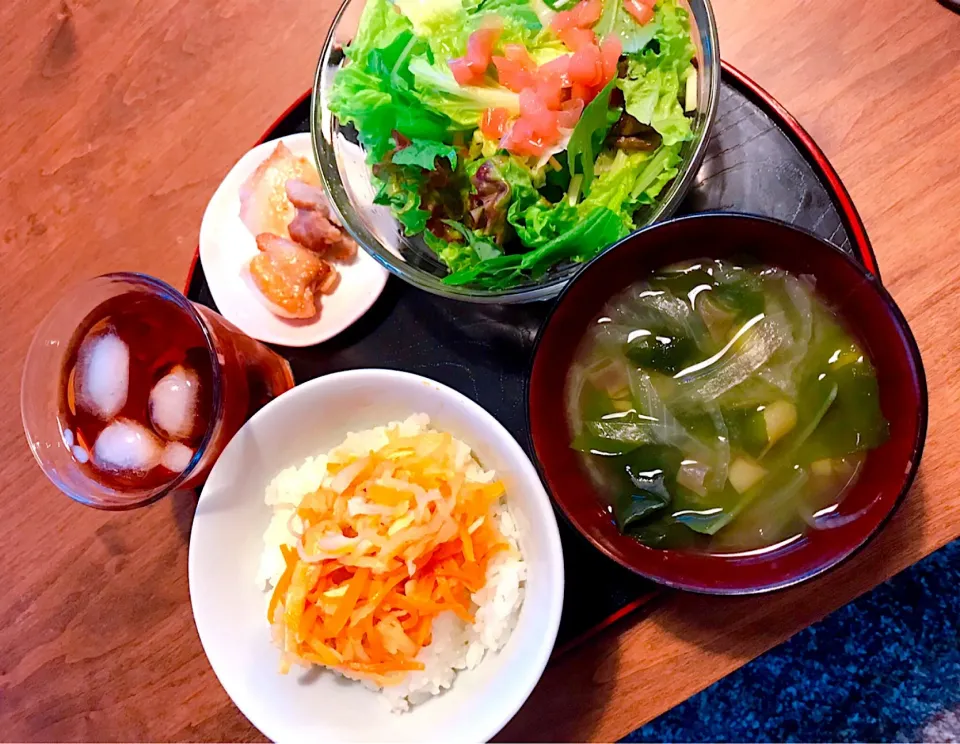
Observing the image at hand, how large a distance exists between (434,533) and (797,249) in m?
0.78

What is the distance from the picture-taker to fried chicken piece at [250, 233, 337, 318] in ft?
5.43

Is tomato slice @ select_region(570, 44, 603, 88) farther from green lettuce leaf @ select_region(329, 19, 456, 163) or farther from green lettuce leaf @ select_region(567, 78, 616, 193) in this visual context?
green lettuce leaf @ select_region(329, 19, 456, 163)

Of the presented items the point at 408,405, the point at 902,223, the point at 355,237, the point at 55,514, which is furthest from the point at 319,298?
the point at 902,223

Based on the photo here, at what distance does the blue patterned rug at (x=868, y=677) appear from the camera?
7.34 feet

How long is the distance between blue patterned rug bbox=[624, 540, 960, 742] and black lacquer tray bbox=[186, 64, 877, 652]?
1.05 meters

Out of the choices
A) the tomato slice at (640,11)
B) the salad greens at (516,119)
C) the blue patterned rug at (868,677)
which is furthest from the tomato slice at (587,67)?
the blue patterned rug at (868,677)

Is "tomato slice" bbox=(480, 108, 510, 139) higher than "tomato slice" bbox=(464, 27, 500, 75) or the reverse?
the reverse

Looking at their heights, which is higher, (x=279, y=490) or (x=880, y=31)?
(x=880, y=31)

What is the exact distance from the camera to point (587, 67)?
4.72ft

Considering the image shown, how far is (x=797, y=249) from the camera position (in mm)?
1252

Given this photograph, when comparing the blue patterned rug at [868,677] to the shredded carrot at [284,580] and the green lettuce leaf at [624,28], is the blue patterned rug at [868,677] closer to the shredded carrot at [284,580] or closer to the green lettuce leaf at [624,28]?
the shredded carrot at [284,580]

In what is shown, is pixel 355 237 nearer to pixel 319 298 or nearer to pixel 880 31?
pixel 319 298

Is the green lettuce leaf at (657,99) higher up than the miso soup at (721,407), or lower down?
higher up

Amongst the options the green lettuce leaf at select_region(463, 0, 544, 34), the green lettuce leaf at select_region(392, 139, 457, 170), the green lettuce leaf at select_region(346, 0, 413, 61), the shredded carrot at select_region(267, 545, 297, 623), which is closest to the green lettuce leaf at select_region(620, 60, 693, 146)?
the green lettuce leaf at select_region(463, 0, 544, 34)
